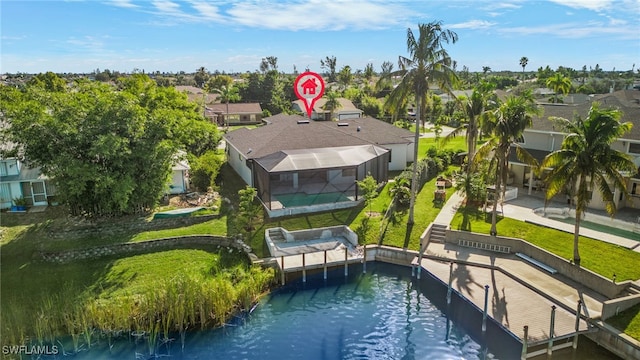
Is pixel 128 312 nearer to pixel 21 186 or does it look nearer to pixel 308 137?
pixel 21 186

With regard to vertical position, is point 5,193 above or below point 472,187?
above

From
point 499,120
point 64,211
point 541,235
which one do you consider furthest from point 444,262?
point 64,211

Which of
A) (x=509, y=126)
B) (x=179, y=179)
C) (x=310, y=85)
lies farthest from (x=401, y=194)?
(x=310, y=85)

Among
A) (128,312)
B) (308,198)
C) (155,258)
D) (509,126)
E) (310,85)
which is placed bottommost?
(128,312)

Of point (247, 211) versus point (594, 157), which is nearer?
point (594, 157)

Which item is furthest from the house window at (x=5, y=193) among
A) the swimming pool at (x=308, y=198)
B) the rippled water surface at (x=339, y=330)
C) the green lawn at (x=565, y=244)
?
the green lawn at (x=565, y=244)

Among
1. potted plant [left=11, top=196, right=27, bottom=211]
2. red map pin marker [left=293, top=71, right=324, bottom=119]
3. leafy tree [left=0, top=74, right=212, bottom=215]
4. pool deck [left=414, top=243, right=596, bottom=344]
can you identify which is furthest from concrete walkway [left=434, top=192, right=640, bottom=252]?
potted plant [left=11, top=196, right=27, bottom=211]

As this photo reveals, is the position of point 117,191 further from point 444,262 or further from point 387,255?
point 444,262
